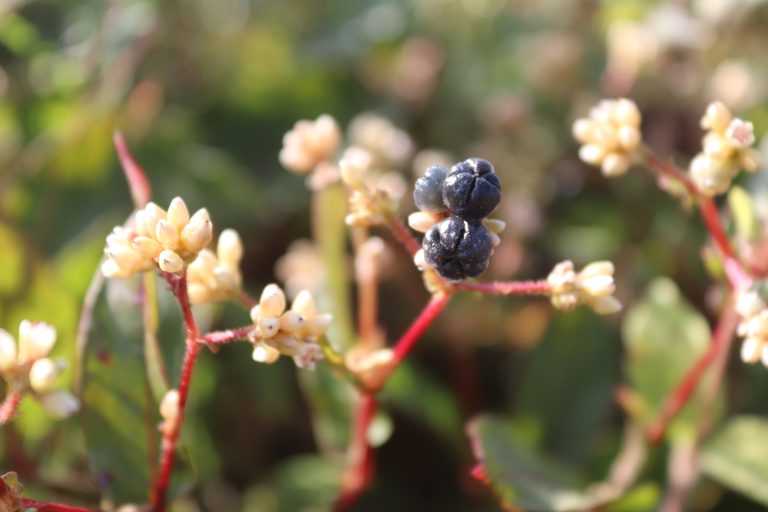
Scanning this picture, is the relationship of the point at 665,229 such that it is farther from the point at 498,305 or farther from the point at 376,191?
the point at 376,191

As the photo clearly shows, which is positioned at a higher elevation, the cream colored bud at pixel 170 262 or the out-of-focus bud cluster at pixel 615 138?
the cream colored bud at pixel 170 262

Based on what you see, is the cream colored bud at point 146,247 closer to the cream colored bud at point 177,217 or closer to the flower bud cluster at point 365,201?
the cream colored bud at point 177,217

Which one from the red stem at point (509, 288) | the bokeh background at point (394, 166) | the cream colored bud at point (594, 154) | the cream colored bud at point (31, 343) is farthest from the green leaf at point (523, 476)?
the cream colored bud at point (31, 343)

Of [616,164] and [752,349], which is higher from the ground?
[616,164]

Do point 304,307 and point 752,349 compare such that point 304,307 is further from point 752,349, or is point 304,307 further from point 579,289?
point 752,349

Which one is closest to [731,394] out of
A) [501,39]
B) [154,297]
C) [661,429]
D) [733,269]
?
[661,429]

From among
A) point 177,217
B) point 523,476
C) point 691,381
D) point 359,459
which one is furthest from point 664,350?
point 177,217

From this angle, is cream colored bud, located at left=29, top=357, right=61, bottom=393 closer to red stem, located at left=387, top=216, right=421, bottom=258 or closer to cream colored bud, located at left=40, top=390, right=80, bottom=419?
cream colored bud, located at left=40, top=390, right=80, bottom=419
